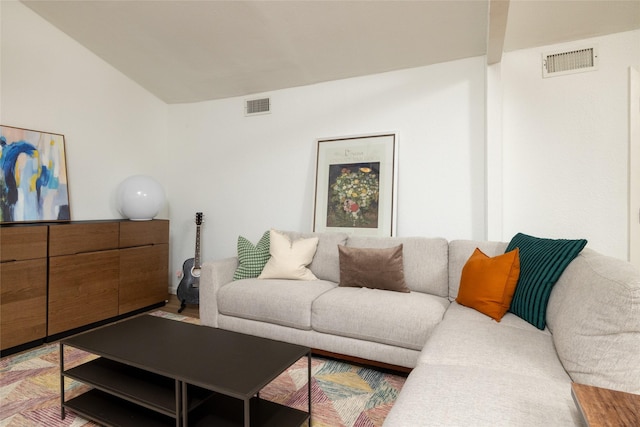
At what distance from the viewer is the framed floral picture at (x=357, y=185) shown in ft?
10.1

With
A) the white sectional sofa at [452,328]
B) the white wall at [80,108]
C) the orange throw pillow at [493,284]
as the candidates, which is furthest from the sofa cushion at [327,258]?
the white wall at [80,108]

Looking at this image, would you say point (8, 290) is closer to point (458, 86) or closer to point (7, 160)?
point (7, 160)

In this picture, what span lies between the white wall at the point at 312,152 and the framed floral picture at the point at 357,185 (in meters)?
0.11

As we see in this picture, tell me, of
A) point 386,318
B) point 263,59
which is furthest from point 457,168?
point 263,59

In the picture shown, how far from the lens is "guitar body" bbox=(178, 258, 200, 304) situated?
3516 millimetres

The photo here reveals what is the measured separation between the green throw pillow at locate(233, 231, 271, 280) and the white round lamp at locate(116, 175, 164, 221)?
1171 millimetres

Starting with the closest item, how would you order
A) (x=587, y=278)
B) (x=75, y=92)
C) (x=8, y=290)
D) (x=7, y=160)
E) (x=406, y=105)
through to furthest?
(x=587, y=278) → (x=8, y=290) → (x=7, y=160) → (x=406, y=105) → (x=75, y=92)

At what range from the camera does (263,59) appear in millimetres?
3191

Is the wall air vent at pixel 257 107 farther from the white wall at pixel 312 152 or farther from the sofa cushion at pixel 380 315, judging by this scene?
the sofa cushion at pixel 380 315

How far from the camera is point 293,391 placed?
200 centimetres

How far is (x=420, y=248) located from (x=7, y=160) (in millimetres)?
3294

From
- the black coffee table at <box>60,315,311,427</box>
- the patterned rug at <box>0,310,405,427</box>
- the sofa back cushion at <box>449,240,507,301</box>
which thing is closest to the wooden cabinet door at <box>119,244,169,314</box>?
the patterned rug at <box>0,310,405,427</box>

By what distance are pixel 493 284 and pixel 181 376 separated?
165 centimetres

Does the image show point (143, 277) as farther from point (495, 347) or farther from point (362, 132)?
point (495, 347)
